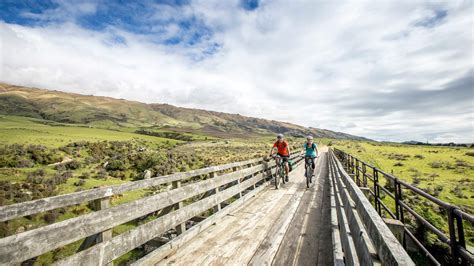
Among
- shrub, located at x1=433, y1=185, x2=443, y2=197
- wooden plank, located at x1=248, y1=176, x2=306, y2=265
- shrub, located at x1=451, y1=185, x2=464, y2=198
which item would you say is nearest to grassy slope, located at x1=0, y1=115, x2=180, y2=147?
wooden plank, located at x1=248, y1=176, x2=306, y2=265

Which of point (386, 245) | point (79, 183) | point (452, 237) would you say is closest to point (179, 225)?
point (386, 245)

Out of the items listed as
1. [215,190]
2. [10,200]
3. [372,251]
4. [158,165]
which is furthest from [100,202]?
[158,165]

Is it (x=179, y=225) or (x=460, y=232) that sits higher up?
(x=460, y=232)

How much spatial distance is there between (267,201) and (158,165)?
1839cm

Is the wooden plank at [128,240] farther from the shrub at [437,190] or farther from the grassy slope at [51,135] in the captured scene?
the grassy slope at [51,135]

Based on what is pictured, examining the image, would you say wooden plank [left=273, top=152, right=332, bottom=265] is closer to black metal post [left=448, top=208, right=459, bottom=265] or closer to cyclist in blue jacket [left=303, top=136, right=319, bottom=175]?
black metal post [left=448, top=208, right=459, bottom=265]

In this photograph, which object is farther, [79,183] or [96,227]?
[79,183]

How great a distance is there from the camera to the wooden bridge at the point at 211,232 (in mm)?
2307

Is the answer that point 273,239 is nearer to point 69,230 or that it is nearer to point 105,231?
point 105,231

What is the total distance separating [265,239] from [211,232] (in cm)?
117

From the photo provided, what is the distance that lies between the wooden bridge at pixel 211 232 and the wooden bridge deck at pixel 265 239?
0.05 feet

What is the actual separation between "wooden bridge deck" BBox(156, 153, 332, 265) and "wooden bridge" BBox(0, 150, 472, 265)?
2cm

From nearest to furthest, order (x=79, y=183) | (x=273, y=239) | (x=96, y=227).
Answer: (x=96, y=227) < (x=273, y=239) < (x=79, y=183)

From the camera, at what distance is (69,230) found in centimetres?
257
